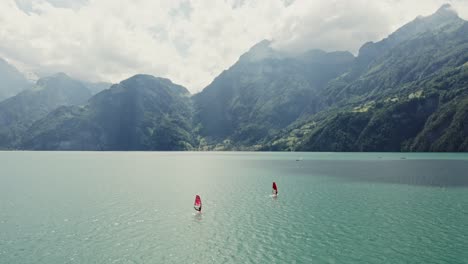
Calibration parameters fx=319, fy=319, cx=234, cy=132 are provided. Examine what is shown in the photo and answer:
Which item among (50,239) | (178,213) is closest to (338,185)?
(178,213)

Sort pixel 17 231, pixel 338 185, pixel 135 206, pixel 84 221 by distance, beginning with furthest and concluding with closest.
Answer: pixel 338 185, pixel 135 206, pixel 84 221, pixel 17 231

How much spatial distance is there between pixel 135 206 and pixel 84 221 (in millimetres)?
14797

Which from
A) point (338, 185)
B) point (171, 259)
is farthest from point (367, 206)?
point (171, 259)

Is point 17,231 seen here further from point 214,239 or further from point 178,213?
point 214,239

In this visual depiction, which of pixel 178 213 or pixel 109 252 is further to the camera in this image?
pixel 178 213

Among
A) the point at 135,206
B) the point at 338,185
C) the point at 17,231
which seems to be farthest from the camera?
the point at 338,185

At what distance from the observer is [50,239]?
46062 millimetres

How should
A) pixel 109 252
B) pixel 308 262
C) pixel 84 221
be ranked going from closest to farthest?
pixel 308 262 → pixel 109 252 → pixel 84 221

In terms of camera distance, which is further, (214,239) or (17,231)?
(17,231)

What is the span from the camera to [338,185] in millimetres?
99750

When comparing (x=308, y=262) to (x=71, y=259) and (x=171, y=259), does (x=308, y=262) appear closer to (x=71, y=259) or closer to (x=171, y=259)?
(x=171, y=259)

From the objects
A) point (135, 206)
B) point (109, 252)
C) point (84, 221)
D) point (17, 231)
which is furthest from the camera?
point (135, 206)

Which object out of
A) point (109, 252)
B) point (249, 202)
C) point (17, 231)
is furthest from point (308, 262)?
point (17, 231)

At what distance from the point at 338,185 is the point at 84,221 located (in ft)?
240
